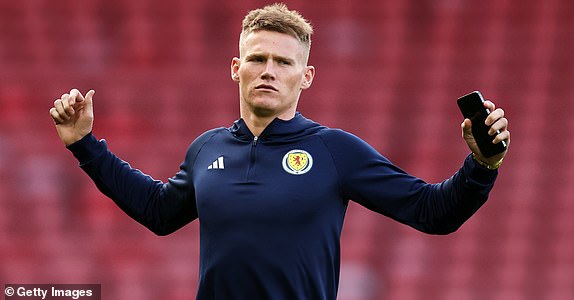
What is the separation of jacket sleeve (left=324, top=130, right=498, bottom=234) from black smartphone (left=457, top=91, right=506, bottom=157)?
0.07 metres

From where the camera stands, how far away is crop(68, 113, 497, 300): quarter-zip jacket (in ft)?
7.72

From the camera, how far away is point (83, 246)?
6.03 meters

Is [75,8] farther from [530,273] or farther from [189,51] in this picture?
[530,273]

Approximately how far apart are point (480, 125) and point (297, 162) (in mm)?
483

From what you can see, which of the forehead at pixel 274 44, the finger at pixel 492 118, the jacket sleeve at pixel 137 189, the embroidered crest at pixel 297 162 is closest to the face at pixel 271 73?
the forehead at pixel 274 44

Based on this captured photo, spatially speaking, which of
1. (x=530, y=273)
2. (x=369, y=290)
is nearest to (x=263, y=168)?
(x=369, y=290)

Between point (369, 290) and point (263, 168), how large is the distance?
3565 millimetres

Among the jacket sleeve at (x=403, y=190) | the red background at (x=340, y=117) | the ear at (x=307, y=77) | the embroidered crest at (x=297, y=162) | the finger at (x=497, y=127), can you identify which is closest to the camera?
the finger at (x=497, y=127)

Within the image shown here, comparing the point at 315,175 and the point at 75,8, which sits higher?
the point at 75,8

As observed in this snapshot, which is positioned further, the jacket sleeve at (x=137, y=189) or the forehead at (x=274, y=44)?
the jacket sleeve at (x=137, y=189)

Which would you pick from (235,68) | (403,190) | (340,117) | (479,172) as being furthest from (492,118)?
(340,117)

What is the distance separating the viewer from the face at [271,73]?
2.47m

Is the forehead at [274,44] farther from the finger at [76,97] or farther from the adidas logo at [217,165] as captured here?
the finger at [76,97]

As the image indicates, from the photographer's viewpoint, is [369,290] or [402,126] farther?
[402,126]
